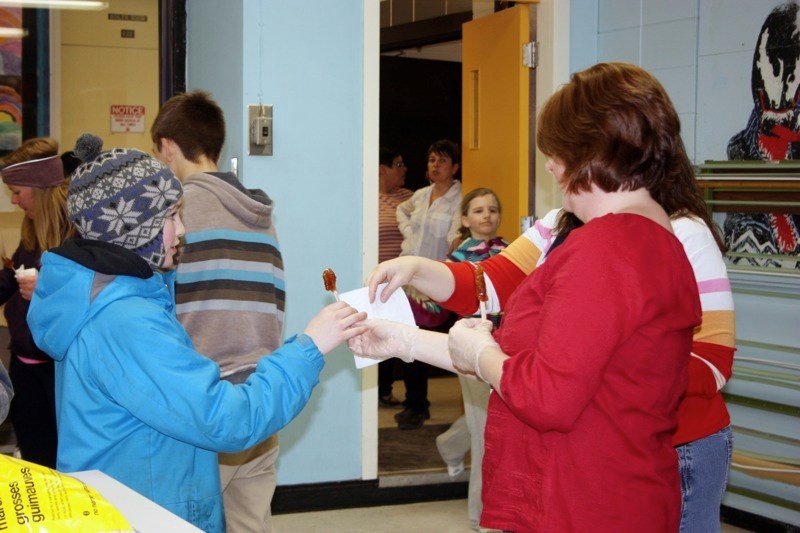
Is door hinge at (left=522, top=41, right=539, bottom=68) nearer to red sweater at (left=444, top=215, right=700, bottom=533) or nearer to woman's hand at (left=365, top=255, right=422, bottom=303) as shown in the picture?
woman's hand at (left=365, top=255, right=422, bottom=303)

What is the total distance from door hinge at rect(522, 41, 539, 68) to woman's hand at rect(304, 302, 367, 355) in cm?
329

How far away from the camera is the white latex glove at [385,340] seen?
201cm

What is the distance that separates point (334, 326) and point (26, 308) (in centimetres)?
217

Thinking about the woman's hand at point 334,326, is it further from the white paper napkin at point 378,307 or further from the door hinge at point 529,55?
the door hinge at point 529,55

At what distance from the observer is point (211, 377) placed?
1756mm

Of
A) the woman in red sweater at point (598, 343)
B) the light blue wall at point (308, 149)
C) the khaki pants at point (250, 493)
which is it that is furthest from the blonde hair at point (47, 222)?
the woman in red sweater at point (598, 343)

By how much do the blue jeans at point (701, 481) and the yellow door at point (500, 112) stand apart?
3.09m

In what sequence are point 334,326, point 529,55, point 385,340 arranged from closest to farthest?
point 334,326 → point 385,340 → point 529,55

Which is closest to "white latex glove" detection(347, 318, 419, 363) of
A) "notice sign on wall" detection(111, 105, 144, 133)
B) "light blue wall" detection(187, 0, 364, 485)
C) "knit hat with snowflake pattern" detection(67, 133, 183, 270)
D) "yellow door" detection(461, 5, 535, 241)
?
"knit hat with snowflake pattern" detection(67, 133, 183, 270)

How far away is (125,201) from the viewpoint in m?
1.83

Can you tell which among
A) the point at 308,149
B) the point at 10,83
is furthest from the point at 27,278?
the point at 10,83

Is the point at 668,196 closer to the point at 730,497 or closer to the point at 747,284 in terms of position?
the point at 747,284

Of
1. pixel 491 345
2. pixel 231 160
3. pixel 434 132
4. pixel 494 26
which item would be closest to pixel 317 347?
pixel 491 345

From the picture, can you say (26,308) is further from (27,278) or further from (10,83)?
(10,83)
